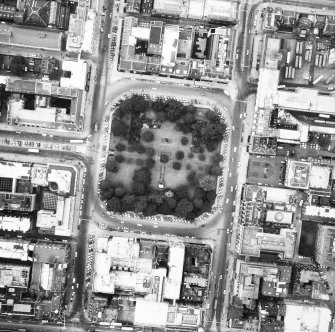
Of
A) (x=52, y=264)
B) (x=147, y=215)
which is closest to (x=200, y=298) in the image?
(x=147, y=215)

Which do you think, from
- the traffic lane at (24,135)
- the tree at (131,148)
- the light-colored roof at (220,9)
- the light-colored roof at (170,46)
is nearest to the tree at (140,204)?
the tree at (131,148)

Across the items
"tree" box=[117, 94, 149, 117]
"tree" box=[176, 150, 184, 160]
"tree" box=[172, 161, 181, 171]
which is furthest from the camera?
"tree" box=[172, 161, 181, 171]

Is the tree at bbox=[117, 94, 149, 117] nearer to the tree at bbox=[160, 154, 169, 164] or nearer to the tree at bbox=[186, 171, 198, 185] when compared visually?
the tree at bbox=[160, 154, 169, 164]

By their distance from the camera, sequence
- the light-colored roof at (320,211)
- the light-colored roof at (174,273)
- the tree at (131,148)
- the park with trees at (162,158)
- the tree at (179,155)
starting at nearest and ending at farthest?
1. the light-colored roof at (174,273)
2. the park with trees at (162,158)
3. the tree at (131,148)
4. the tree at (179,155)
5. the light-colored roof at (320,211)

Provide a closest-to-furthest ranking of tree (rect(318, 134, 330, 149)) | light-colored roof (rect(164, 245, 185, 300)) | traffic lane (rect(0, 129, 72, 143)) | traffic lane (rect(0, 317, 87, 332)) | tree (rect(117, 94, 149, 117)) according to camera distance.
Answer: light-colored roof (rect(164, 245, 185, 300)), tree (rect(117, 94, 149, 117)), traffic lane (rect(0, 129, 72, 143)), traffic lane (rect(0, 317, 87, 332)), tree (rect(318, 134, 330, 149))

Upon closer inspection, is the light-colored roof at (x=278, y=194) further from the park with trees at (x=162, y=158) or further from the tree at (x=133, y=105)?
the tree at (x=133, y=105)

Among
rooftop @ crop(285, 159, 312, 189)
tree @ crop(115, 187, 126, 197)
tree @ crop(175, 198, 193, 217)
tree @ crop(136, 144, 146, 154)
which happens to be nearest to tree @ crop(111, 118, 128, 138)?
tree @ crop(136, 144, 146, 154)

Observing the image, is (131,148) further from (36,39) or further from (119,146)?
(36,39)
